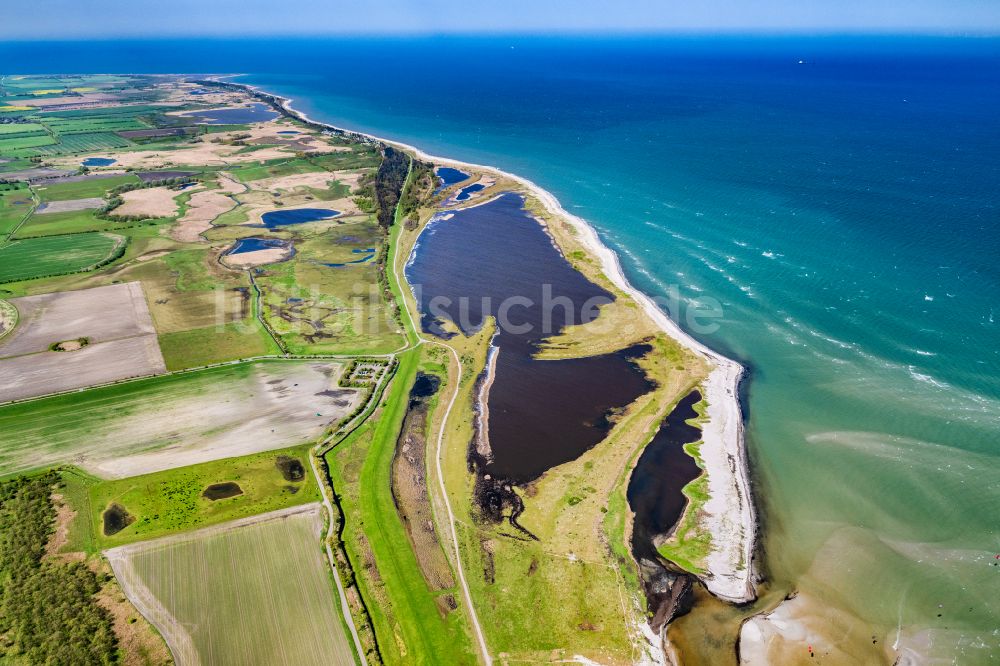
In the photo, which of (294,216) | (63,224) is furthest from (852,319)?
(63,224)

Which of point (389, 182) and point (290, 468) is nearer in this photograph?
point (290, 468)

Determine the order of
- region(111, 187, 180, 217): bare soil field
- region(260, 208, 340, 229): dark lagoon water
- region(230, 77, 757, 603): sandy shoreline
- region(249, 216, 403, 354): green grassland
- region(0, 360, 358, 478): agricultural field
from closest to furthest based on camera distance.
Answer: region(230, 77, 757, 603): sandy shoreline < region(0, 360, 358, 478): agricultural field < region(249, 216, 403, 354): green grassland < region(260, 208, 340, 229): dark lagoon water < region(111, 187, 180, 217): bare soil field

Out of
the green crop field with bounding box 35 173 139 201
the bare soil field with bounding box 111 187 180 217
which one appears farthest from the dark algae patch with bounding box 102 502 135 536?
the green crop field with bounding box 35 173 139 201

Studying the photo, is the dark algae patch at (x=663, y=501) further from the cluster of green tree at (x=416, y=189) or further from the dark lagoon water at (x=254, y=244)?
the dark lagoon water at (x=254, y=244)

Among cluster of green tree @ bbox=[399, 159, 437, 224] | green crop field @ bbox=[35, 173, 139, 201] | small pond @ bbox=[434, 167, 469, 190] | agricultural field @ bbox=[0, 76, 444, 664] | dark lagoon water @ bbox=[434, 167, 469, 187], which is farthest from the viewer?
dark lagoon water @ bbox=[434, 167, 469, 187]

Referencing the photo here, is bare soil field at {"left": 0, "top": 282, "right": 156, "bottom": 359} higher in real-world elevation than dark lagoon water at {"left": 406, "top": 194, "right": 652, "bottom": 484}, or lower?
lower

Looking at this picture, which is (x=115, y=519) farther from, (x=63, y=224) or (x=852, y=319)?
(x=63, y=224)

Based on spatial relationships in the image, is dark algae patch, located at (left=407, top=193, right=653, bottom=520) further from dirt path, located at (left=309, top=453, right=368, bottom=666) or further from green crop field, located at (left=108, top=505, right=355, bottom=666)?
green crop field, located at (left=108, top=505, right=355, bottom=666)
